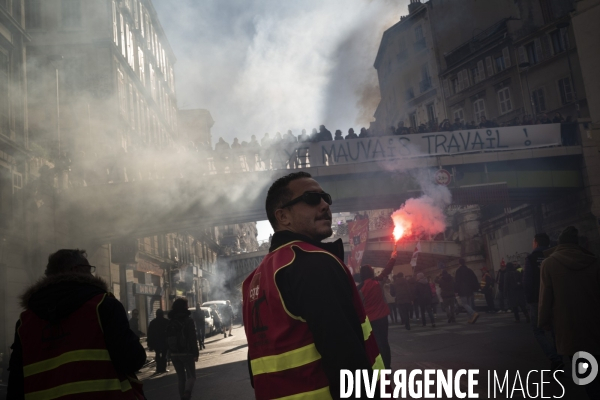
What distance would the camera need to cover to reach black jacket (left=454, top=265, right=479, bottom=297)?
15117mm

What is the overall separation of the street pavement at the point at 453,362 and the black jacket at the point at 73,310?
4.42 meters

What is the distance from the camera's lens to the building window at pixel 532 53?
35969mm

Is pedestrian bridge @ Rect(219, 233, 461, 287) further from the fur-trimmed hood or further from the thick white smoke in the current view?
the fur-trimmed hood

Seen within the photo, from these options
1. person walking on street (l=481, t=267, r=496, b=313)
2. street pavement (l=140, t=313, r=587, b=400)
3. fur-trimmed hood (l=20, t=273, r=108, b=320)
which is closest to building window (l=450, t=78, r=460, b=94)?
person walking on street (l=481, t=267, r=496, b=313)

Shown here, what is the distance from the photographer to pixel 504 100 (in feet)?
126

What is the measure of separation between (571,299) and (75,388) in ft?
12.6

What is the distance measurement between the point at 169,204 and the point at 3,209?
236 inches

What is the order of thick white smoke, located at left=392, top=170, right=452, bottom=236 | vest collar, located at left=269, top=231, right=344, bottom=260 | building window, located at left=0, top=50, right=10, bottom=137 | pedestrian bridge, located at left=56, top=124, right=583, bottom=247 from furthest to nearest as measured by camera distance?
pedestrian bridge, located at left=56, top=124, right=583, bottom=247 < building window, located at left=0, top=50, right=10, bottom=137 < thick white smoke, located at left=392, top=170, right=452, bottom=236 < vest collar, located at left=269, top=231, right=344, bottom=260

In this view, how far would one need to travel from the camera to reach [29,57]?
61.3ft

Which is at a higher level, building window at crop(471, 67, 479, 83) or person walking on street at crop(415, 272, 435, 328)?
building window at crop(471, 67, 479, 83)

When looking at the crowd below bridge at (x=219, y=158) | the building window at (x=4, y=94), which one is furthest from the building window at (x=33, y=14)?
the building window at (x=4, y=94)

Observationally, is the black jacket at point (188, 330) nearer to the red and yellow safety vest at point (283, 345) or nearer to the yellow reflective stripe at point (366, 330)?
the red and yellow safety vest at point (283, 345)

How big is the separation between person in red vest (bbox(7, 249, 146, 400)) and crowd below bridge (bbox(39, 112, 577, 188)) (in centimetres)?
1608

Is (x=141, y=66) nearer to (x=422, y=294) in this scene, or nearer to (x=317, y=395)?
(x=422, y=294)
